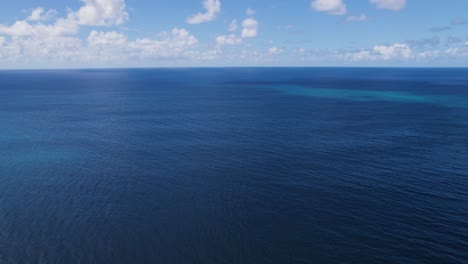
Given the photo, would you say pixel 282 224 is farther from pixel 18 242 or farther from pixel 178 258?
pixel 18 242

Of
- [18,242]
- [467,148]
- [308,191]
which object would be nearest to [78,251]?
[18,242]

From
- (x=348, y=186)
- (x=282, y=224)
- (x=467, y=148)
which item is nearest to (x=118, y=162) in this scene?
(x=282, y=224)

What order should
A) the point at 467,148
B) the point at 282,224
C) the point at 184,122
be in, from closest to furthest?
the point at 282,224 → the point at 467,148 → the point at 184,122

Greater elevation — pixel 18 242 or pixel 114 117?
pixel 114 117

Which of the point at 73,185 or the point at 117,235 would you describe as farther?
the point at 73,185

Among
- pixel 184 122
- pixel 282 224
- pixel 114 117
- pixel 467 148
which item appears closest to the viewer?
pixel 282 224

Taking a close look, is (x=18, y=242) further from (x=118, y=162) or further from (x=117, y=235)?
(x=118, y=162)
